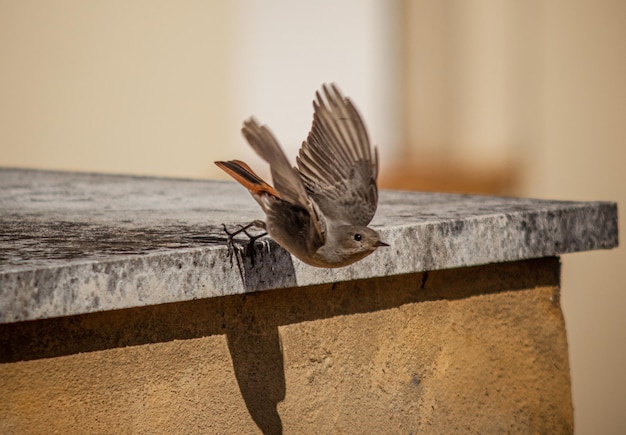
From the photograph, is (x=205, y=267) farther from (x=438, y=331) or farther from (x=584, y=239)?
(x=584, y=239)

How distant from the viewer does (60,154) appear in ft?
38.8

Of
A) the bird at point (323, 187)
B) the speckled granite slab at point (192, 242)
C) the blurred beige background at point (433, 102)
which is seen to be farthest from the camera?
the blurred beige background at point (433, 102)

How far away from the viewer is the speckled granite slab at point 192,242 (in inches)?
112

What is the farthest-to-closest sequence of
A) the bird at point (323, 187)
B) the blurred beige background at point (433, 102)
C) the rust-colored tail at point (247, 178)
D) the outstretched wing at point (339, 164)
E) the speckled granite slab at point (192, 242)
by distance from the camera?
the blurred beige background at point (433, 102)
the outstretched wing at point (339, 164)
the rust-colored tail at point (247, 178)
the bird at point (323, 187)
the speckled granite slab at point (192, 242)

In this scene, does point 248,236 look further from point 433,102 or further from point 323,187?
point 433,102

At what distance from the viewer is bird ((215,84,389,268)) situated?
10.2 feet

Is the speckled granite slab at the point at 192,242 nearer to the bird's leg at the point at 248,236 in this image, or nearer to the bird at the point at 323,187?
the bird's leg at the point at 248,236

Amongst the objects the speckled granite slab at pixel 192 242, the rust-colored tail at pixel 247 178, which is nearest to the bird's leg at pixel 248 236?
the speckled granite slab at pixel 192 242

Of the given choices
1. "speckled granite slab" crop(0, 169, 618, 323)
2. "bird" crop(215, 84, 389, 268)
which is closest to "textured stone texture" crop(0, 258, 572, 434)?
"speckled granite slab" crop(0, 169, 618, 323)

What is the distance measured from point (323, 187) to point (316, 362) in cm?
57

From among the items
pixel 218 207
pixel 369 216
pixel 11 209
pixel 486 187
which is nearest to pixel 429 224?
pixel 369 216

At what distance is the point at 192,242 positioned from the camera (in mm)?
3260

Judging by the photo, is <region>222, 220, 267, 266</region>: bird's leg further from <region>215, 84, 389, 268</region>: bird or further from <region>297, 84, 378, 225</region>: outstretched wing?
<region>297, 84, 378, 225</region>: outstretched wing

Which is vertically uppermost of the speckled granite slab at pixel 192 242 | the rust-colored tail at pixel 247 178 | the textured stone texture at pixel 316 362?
the rust-colored tail at pixel 247 178
